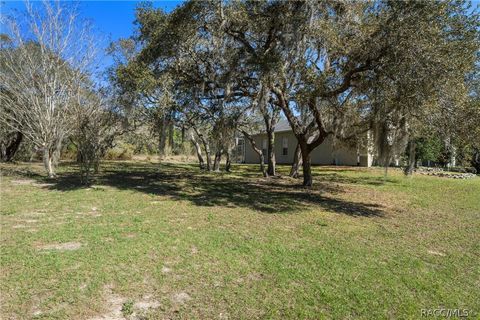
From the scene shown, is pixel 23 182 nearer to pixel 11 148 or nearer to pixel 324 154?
pixel 11 148

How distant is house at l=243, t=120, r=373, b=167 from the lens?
20.7 m

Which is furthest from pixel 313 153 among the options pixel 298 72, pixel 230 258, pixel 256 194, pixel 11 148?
pixel 230 258

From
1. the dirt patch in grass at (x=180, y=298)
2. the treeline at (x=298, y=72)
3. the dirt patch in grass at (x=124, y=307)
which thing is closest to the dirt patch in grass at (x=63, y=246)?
the dirt patch in grass at (x=124, y=307)

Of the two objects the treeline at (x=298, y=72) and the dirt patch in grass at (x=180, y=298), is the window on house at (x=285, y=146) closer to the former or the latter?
the treeline at (x=298, y=72)

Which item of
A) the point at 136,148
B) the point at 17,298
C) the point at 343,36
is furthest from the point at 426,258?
the point at 136,148

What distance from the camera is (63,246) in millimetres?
4477

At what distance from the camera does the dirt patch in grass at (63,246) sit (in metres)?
4.36

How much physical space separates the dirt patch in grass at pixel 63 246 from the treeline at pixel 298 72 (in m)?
5.45

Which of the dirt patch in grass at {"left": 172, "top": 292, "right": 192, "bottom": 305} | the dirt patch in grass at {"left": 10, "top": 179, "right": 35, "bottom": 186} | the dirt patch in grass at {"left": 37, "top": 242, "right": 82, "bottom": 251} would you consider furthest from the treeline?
the dirt patch in grass at {"left": 172, "top": 292, "right": 192, "bottom": 305}

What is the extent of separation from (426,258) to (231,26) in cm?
762

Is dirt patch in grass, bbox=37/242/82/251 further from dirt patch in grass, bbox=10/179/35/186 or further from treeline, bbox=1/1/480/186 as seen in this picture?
dirt patch in grass, bbox=10/179/35/186

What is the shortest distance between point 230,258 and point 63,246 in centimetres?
236

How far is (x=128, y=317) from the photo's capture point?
9.32 ft

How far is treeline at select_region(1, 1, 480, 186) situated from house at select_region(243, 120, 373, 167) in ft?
28.6
